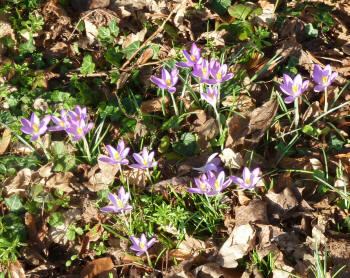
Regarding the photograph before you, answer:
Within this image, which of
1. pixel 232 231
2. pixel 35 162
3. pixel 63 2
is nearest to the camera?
pixel 232 231

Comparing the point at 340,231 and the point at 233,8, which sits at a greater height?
the point at 233,8

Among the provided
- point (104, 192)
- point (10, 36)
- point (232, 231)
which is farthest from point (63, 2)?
point (232, 231)

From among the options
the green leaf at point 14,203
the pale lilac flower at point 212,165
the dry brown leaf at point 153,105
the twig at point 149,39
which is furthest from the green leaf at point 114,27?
the green leaf at point 14,203

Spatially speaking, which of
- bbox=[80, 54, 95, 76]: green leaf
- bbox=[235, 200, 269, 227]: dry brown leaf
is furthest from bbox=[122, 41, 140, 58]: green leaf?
bbox=[235, 200, 269, 227]: dry brown leaf

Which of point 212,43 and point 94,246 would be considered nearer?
point 94,246

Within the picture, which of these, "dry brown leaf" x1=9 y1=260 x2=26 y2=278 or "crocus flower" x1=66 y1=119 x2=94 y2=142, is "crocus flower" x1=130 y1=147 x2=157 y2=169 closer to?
"crocus flower" x1=66 y1=119 x2=94 y2=142

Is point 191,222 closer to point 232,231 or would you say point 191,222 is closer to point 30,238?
point 232,231

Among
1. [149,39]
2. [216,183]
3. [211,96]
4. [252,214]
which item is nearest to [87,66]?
[149,39]
